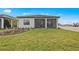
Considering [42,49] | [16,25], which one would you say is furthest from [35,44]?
[16,25]

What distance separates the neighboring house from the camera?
5.50 meters

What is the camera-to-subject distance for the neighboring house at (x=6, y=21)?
550 cm

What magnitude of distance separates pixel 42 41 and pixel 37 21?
1.41 ft

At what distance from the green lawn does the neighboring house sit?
22 cm

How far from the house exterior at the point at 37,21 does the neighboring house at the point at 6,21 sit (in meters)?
0.14

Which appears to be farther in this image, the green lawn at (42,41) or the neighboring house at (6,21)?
the neighboring house at (6,21)

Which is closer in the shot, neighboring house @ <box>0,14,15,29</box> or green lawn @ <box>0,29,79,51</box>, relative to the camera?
green lawn @ <box>0,29,79,51</box>

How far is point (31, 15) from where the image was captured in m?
5.48

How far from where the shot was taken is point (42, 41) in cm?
539

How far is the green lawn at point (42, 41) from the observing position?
5.36 m

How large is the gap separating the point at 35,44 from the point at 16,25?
0.54m

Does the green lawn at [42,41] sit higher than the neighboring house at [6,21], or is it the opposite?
the neighboring house at [6,21]

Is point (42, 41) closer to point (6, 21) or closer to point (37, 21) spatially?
point (37, 21)
